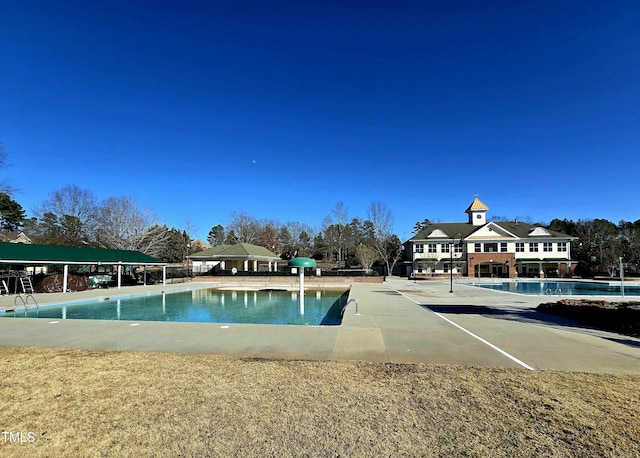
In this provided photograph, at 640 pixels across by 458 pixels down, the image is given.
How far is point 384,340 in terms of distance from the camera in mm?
7695

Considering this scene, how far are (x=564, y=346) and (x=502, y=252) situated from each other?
41.6m

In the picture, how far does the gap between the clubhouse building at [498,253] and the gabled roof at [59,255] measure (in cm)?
3299

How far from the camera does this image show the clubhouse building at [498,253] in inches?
1741

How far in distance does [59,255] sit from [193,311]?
12072mm

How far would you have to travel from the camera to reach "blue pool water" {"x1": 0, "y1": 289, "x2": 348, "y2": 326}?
13867 millimetres

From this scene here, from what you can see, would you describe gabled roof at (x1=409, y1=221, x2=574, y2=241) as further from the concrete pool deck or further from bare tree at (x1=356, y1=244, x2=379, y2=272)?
the concrete pool deck

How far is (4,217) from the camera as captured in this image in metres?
41.7

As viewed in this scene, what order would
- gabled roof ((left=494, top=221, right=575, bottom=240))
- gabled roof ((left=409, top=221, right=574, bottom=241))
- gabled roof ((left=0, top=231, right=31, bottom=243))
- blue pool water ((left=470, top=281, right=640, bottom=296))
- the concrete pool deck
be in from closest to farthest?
the concrete pool deck
blue pool water ((left=470, top=281, right=640, bottom=296))
gabled roof ((left=0, top=231, right=31, bottom=243))
gabled roof ((left=494, top=221, right=575, bottom=240))
gabled roof ((left=409, top=221, right=574, bottom=241))

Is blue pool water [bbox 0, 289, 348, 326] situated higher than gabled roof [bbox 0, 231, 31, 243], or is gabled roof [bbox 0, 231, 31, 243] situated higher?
gabled roof [bbox 0, 231, 31, 243]

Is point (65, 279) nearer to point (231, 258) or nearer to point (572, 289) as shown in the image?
point (231, 258)

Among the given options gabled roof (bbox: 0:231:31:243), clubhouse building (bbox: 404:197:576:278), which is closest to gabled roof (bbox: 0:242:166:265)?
gabled roof (bbox: 0:231:31:243)

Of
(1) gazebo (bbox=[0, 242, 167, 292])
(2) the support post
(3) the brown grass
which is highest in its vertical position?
(1) gazebo (bbox=[0, 242, 167, 292])

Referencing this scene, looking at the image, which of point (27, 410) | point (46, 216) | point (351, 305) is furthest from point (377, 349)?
point (46, 216)

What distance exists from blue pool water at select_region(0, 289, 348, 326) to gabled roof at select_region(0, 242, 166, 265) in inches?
203
